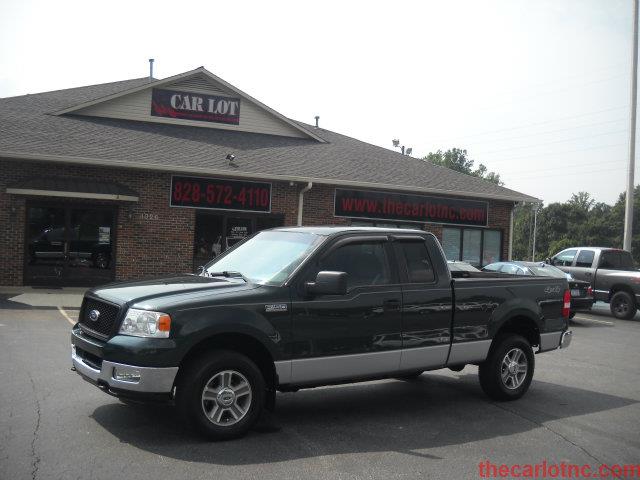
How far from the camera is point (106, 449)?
5055 millimetres

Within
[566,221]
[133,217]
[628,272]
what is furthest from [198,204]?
[566,221]

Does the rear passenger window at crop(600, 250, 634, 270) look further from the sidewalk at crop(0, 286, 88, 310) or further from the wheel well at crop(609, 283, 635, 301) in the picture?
the sidewalk at crop(0, 286, 88, 310)

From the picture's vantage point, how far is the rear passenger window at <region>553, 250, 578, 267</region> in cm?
1912

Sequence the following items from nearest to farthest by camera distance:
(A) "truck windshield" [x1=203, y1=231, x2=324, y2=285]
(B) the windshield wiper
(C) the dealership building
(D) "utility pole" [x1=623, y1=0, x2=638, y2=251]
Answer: (A) "truck windshield" [x1=203, y1=231, x2=324, y2=285] < (B) the windshield wiper < (C) the dealership building < (D) "utility pole" [x1=623, y1=0, x2=638, y2=251]

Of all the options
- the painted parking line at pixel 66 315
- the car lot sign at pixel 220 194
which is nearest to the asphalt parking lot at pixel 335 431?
the painted parking line at pixel 66 315

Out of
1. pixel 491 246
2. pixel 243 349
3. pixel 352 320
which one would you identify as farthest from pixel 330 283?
pixel 491 246

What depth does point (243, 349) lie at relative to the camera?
5711mm

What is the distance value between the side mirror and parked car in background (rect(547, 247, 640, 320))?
46.6 feet

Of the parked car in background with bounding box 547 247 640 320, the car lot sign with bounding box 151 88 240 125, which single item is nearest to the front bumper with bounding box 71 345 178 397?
the parked car in background with bounding box 547 247 640 320

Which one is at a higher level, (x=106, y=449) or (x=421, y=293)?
(x=421, y=293)

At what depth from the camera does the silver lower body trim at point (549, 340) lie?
25.1ft

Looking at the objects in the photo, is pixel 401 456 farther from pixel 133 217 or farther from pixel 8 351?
pixel 133 217

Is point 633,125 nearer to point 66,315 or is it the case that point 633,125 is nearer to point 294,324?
point 66,315

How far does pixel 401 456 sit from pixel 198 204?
14243mm
